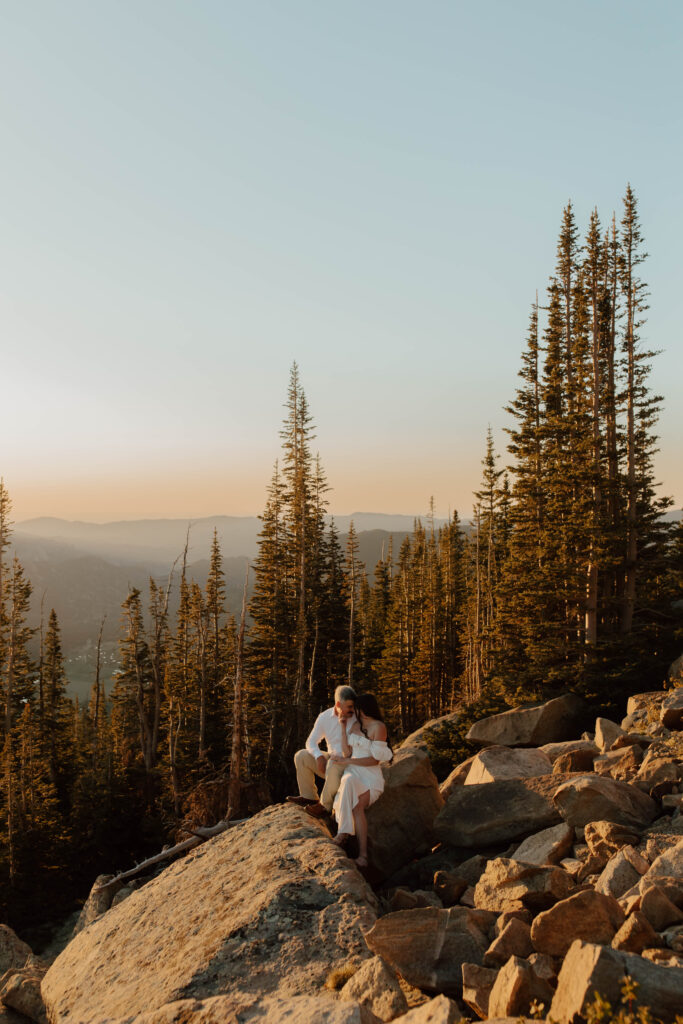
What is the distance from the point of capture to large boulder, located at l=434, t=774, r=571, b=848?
890 cm

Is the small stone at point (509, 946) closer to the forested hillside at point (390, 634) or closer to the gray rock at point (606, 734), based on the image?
the gray rock at point (606, 734)

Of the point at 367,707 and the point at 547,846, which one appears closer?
the point at 547,846

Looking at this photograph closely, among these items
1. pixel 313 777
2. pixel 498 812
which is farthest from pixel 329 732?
pixel 498 812

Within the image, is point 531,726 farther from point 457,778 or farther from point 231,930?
point 231,930

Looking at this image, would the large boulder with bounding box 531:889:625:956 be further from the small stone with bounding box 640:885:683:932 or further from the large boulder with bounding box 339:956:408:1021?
the large boulder with bounding box 339:956:408:1021

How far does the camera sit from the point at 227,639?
1843 inches

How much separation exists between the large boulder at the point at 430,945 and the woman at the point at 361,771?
2.31 meters

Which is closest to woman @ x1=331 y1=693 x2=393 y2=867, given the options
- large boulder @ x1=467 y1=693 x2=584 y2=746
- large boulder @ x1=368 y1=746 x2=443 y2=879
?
large boulder @ x1=368 y1=746 x2=443 y2=879

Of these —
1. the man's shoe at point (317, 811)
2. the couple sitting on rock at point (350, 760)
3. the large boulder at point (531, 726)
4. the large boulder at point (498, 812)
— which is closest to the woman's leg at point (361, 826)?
the couple sitting on rock at point (350, 760)

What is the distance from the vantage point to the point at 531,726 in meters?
18.4

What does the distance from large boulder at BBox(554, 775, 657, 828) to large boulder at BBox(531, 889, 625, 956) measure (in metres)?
2.79

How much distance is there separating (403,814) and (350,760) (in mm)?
1784

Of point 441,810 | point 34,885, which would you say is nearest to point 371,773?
point 441,810

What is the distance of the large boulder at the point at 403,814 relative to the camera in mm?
9125
